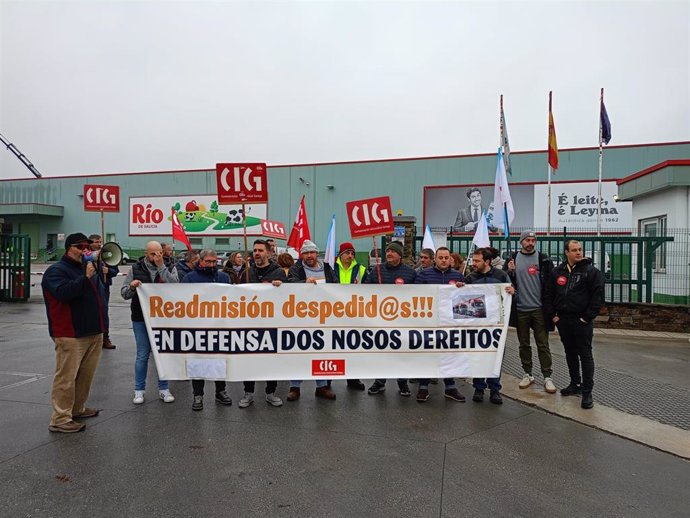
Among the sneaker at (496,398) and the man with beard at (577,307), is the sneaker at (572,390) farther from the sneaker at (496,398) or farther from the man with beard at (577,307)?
the sneaker at (496,398)

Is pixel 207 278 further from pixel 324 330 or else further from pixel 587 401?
pixel 587 401

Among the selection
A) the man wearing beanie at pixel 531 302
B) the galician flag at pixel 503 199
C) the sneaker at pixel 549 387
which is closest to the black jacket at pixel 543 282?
the man wearing beanie at pixel 531 302

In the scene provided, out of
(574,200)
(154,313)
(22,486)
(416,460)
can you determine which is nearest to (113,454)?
(22,486)

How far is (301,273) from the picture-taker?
20.3 feet

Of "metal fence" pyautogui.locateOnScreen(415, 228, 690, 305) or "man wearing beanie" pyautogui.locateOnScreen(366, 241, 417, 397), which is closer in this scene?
"man wearing beanie" pyautogui.locateOnScreen(366, 241, 417, 397)

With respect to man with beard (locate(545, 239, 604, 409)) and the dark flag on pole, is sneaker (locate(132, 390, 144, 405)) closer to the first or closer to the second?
man with beard (locate(545, 239, 604, 409))

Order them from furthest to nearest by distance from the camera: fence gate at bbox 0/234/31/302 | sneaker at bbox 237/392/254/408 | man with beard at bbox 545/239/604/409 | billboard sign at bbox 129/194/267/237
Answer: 1. billboard sign at bbox 129/194/267/237
2. fence gate at bbox 0/234/31/302
3. man with beard at bbox 545/239/604/409
4. sneaker at bbox 237/392/254/408

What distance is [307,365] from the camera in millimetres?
5664

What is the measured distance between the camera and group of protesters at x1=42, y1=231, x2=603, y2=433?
4.65m

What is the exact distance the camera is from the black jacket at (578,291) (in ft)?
18.6

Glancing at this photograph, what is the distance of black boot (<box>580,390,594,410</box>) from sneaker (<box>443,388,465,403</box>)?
1.37 m

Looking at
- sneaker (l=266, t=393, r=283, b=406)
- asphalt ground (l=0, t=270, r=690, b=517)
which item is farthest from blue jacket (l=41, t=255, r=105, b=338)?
sneaker (l=266, t=393, r=283, b=406)

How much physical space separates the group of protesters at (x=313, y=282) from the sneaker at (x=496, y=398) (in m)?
0.01

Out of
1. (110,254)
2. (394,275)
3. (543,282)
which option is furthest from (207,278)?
(543,282)
